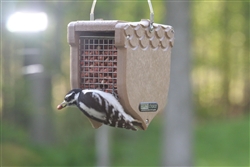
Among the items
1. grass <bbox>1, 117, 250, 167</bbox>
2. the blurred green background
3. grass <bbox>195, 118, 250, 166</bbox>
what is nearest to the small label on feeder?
the blurred green background

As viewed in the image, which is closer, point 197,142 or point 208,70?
point 197,142

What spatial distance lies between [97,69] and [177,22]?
20.2 feet

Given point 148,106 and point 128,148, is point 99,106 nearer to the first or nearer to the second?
point 148,106

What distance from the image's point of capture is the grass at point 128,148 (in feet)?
33.6

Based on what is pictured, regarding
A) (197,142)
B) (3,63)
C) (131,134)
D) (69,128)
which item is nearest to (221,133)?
(197,142)

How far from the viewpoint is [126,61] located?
2547mm

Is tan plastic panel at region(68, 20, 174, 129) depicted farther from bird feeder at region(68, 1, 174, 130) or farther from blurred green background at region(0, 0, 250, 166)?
blurred green background at region(0, 0, 250, 166)

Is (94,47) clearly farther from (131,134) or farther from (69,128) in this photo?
(131,134)

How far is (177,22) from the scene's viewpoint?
875cm

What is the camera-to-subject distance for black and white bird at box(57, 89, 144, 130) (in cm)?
246

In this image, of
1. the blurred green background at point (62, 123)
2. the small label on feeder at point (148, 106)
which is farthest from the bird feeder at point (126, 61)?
the blurred green background at point (62, 123)

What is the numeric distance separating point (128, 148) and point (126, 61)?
31.7ft

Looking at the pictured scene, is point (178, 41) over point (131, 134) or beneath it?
over

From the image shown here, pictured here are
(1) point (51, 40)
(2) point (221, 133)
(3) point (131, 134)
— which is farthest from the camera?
(2) point (221, 133)
